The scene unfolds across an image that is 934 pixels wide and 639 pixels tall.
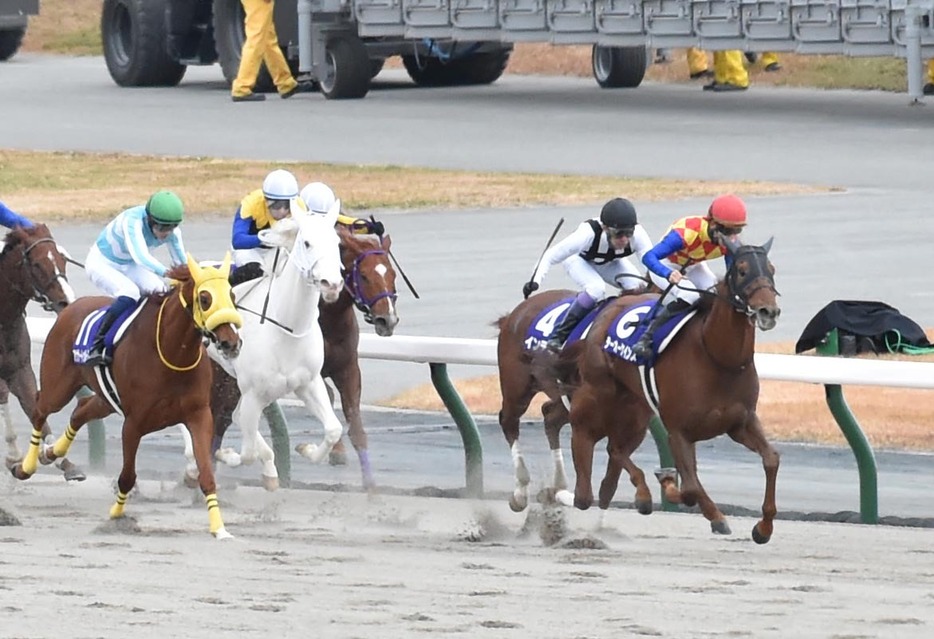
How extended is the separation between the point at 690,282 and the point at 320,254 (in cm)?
176

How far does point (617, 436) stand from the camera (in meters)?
10.4

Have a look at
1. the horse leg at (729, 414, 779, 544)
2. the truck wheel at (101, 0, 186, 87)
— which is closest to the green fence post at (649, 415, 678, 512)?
the horse leg at (729, 414, 779, 544)

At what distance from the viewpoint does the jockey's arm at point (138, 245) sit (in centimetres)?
1106

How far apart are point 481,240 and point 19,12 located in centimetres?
1971

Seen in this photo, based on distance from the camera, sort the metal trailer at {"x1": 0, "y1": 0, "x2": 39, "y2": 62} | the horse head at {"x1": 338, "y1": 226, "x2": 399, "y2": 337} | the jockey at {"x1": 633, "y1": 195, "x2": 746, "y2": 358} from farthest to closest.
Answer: the metal trailer at {"x1": 0, "y1": 0, "x2": 39, "y2": 62} < the horse head at {"x1": 338, "y1": 226, "x2": 399, "y2": 337} < the jockey at {"x1": 633, "y1": 195, "x2": 746, "y2": 358}

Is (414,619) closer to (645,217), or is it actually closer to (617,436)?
(617,436)

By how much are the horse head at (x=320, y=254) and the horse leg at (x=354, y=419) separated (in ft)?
2.36

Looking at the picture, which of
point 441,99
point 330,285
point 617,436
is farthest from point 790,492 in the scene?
point 441,99

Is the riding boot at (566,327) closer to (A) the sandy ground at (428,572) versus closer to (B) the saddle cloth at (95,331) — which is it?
(A) the sandy ground at (428,572)

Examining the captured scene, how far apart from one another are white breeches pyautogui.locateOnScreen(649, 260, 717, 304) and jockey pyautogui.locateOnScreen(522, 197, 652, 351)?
196 mm

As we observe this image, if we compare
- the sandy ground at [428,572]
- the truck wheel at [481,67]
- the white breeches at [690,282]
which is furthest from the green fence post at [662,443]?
the truck wheel at [481,67]

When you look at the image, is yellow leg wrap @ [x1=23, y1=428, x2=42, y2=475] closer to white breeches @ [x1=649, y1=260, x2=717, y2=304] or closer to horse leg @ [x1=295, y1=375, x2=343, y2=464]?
horse leg @ [x1=295, y1=375, x2=343, y2=464]

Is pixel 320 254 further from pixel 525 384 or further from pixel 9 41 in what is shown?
pixel 9 41

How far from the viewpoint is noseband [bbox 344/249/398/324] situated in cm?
1108
